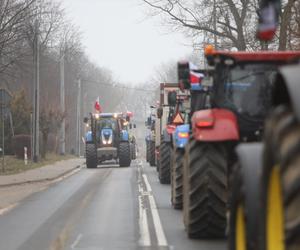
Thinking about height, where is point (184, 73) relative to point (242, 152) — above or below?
above

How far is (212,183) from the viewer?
9344 mm

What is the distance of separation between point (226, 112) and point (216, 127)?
467mm

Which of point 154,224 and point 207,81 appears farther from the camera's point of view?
point 154,224

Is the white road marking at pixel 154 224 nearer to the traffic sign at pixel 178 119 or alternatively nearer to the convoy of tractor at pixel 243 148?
the convoy of tractor at pixel 243 148

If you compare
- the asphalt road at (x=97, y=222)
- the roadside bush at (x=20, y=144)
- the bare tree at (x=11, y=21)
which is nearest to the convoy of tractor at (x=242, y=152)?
the asphalt road at (x=97, y=222)

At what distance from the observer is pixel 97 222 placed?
1252 cm

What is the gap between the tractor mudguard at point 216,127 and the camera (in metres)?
8.59

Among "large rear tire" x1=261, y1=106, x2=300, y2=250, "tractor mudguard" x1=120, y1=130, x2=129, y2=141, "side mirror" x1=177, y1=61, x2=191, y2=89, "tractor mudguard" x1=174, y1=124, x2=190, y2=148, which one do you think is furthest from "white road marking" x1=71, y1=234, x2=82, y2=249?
"tractor mudguard" x1=120, y1=130, x2=129, y2=141

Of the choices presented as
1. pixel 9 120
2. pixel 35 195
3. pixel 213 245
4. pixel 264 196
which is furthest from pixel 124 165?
pixel 264 196

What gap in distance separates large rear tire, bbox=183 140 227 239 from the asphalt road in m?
0.45

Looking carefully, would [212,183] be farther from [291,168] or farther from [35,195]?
[35,195]

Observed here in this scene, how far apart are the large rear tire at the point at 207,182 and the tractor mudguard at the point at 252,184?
4.28 meters

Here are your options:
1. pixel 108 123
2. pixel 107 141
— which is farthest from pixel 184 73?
pixel 108 123

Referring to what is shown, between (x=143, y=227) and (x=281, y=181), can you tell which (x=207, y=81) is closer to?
(x=143, y=227)
